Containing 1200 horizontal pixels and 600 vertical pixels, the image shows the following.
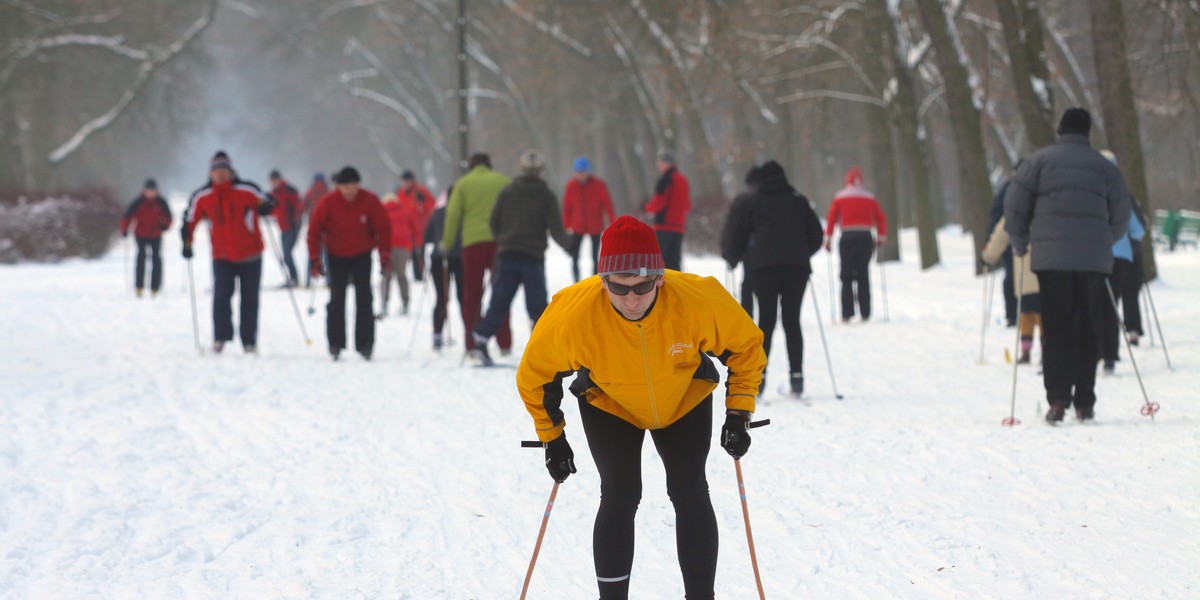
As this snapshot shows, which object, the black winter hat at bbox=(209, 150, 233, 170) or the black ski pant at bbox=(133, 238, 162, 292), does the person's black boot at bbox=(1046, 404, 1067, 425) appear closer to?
the black winter hat at bbox=(209, 150, 233, 170)

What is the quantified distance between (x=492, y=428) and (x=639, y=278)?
4.59 m

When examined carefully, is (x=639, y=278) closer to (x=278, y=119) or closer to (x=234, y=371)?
(x=234, y=371)

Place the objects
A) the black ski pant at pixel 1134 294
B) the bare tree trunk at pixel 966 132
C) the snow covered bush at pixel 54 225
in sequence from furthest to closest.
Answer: the snow covered bush at pixel 54 225
the bare tree trunk at pixel 966 132
the black ski pant at pixel 1134 294

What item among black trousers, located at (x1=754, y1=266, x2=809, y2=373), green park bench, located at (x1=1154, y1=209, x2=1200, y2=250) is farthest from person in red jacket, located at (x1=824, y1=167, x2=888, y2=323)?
Answer: green park bench, located at (x1=1154, y1=209, x2=1200, y2=250)

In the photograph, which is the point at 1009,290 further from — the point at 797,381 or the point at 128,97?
the point at 128,97

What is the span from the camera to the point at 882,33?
2334 centimetres

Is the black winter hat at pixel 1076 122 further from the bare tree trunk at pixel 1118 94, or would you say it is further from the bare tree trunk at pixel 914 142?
the bare tree trunk at pixel 914 142

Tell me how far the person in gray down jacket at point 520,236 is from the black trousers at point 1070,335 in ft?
14.3

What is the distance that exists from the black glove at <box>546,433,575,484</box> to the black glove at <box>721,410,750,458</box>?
1.67 feet

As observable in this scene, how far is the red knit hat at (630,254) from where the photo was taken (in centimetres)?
394

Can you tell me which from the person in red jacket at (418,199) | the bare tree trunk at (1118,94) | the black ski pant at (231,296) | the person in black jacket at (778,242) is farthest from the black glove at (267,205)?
the bare tree trunk at (1118,94)

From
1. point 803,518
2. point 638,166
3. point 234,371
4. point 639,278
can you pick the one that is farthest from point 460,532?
point 638,166

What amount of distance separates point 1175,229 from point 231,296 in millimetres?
19926

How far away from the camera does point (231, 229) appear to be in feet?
38.9
